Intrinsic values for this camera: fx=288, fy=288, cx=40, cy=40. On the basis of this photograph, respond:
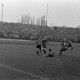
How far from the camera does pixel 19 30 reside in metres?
86.4

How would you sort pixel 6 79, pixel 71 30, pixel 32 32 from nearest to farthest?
pixel 6 79 → pixel 32 32 → pixel 71 30

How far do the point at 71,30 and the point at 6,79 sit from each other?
8045cm

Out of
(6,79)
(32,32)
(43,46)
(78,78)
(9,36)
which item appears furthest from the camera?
(32,32)

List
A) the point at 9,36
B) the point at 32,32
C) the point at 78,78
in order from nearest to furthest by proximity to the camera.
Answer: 1. the point at 78,78
2. the point at 9,36
3. the point at 32,32

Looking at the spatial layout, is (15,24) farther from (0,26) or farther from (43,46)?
(43,46)

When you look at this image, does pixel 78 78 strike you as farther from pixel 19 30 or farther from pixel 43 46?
pixel 19 30

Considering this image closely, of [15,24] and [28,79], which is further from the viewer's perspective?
[15,24]

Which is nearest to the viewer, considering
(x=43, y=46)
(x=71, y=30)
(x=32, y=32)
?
(x=43, y=46)

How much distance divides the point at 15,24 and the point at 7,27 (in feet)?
20.3

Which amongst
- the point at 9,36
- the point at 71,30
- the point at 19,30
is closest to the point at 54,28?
the point at 71,30

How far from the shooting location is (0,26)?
287 ft

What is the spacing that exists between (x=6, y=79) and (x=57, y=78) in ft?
7.47

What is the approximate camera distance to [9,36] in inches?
2832

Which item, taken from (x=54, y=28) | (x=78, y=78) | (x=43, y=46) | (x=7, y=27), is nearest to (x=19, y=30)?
(x=7, y=27)
